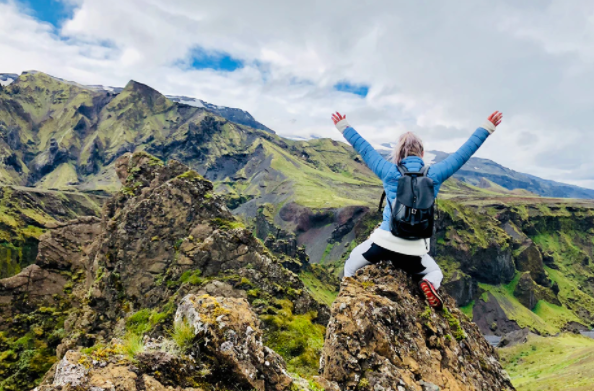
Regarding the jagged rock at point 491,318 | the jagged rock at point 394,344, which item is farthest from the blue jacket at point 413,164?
the jagged rock at point 491,318

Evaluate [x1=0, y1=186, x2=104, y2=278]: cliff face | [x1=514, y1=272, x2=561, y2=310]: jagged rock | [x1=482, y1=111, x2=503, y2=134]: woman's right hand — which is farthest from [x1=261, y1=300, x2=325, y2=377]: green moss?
[x1=514, y1=272, x2=561, y2=310]: jagged rock

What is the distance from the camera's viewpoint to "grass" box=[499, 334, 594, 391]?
4153cm

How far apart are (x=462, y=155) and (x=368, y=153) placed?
2.17m

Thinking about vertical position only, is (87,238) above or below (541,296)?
above

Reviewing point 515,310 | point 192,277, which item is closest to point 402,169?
point 192,277

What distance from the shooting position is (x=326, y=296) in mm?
116688

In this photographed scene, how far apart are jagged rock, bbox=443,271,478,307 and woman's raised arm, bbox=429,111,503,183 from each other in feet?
538

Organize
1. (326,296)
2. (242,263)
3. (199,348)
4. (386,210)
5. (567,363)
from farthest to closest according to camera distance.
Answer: (326,296)
(567,363)
(242,263)
(386,210)
(199,348)

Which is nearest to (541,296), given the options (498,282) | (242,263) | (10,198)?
(498,282)

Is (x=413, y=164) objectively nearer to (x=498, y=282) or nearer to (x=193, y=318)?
(x=193, y=318)

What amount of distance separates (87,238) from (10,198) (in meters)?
179

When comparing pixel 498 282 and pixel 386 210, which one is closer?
pixel 386 210

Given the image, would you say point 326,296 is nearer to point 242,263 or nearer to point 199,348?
point 242,263

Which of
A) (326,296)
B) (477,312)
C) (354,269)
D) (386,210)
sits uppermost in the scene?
(386,210)
